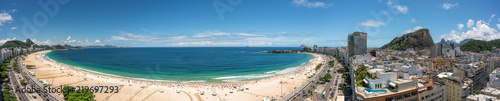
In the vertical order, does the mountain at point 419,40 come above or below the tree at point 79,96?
above

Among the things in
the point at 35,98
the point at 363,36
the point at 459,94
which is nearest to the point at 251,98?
the point at 459,94

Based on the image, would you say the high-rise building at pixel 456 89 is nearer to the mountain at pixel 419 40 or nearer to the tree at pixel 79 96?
the tree at pixel 79 96

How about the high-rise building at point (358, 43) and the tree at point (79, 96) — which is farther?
the high-rise building at point (358, 43)

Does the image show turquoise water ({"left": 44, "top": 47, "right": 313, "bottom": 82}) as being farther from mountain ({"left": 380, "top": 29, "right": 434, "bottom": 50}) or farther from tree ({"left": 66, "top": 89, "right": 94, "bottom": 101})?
mountain ({"left": 380, "top": 29, "right": 434, "bottom": 50})

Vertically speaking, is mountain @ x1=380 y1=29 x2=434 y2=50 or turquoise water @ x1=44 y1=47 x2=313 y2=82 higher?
Result: mountain @ x1=380 y1=29 x2=434 y2=50

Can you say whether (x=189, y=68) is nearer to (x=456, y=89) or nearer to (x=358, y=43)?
(x=456, y=89)

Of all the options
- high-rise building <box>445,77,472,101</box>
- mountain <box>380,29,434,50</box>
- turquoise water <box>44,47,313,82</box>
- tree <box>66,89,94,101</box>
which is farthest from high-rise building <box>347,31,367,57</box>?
tree <box>66,89,94,101</box>

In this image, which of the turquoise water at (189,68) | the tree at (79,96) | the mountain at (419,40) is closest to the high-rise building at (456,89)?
the turquoise water at (189,68)

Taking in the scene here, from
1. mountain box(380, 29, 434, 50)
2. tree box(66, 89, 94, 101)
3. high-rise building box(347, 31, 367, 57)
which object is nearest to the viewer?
tree box(66, 89, 94, 101)

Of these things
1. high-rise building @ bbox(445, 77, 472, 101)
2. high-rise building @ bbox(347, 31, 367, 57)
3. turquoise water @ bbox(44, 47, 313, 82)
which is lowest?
turquoise water @ bbox(44, 47, 313, 82)

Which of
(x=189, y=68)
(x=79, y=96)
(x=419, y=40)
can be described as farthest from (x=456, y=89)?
(x=419, y=40)

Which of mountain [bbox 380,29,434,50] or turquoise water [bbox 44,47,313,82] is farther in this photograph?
mountain [bbox 380,29,434,50]

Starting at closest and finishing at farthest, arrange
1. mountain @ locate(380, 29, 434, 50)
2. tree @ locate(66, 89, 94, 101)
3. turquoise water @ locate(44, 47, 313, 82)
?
tree @ locate(66, 89, 94, 101)
turquoise water @ locate(44, 47, 313, 82)
mountain @ locate(380, 29, 434, 50)
